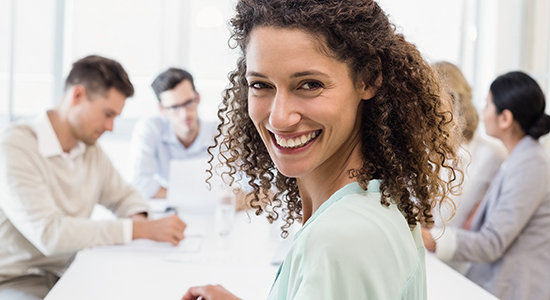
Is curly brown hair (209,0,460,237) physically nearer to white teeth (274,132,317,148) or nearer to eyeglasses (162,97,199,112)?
white teeth (274,132,317,148)

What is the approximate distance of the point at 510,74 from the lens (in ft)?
8.11

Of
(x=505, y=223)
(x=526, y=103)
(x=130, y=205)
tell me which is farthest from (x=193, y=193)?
(x=526, y=103)

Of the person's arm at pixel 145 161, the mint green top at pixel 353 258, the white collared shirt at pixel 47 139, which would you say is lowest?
the person's arm at pixel 145 161

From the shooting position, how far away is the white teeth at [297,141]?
3.00 feet

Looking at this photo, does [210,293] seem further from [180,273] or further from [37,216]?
[37,216]

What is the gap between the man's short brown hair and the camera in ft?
7.57

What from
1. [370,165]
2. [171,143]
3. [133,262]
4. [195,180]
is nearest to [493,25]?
[171,143]

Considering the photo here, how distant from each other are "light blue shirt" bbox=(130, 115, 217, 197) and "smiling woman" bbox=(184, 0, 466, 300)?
8.41 ft

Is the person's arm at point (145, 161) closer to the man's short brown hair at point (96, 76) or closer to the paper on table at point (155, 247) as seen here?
the man's short brown hair at point (96, 76)

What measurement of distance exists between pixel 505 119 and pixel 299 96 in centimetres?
186

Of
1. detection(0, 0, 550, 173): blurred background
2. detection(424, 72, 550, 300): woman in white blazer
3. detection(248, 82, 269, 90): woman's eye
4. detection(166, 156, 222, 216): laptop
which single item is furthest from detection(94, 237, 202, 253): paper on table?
detection(0, 0, 550, 173): blurred background

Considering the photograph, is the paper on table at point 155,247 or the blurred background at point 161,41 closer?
the paper on table at point 155,247

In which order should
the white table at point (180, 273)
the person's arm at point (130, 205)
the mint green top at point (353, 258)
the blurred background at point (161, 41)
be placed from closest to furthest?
the mint green top at point (353, 258) < the white table at point (180, 273) < the person's arm at point (130, 205) < the blurred background at point (161, 41)

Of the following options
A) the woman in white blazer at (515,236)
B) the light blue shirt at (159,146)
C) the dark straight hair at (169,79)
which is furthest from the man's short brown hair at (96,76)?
the woman in white blazer at (515,236)
